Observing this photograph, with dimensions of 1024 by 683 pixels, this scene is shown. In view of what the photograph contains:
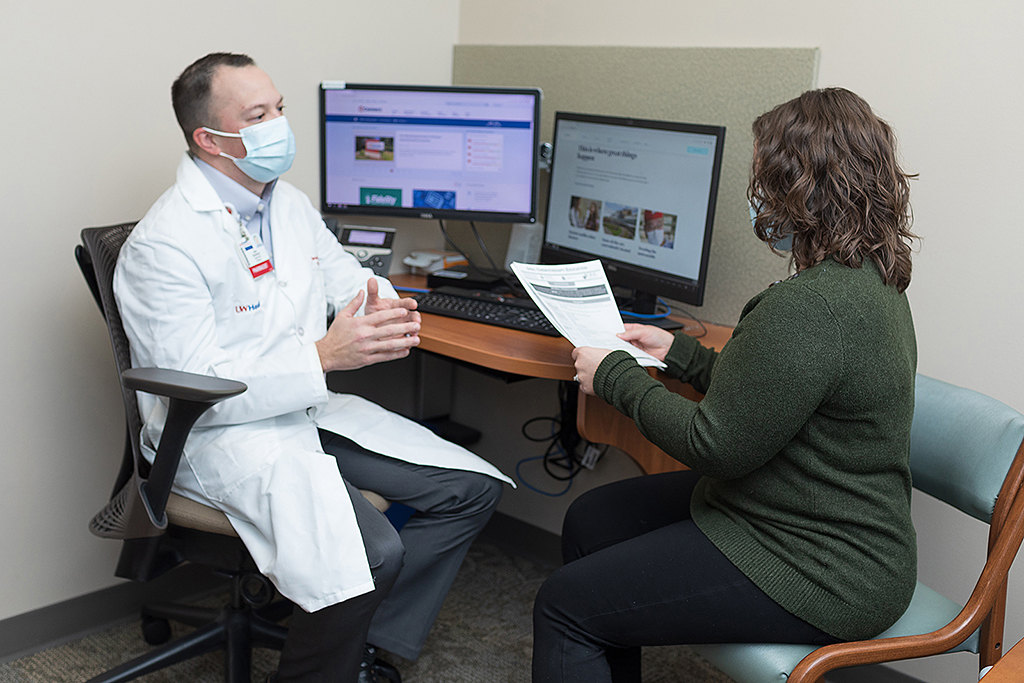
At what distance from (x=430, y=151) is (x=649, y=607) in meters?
1.36

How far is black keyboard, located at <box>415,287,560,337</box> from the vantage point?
1784mm

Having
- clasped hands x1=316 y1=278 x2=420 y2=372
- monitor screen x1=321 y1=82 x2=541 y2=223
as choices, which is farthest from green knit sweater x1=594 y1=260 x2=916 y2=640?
monitor screen x1=321 y1=82 x2=541 y2=223

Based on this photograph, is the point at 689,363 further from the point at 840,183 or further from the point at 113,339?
the point at 113,339

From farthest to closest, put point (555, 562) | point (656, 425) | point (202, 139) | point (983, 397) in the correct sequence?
point (555, 562), point (202, 139), point (983, 397), point (656, 425)

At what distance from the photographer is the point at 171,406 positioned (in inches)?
53.6

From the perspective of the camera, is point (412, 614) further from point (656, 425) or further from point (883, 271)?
point (883, 271)

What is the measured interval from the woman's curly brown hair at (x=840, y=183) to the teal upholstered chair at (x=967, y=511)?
10.8 inches

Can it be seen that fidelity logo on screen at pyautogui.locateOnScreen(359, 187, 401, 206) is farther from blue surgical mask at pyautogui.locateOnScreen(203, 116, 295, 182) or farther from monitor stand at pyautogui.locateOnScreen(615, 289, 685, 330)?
monitor stand at pyautogui.locateOnScreen(615, 289, 685, 330)

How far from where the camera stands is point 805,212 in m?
1.20

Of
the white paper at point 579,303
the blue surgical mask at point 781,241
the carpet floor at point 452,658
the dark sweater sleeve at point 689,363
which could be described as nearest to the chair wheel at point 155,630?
the carpet floor at point 452,658

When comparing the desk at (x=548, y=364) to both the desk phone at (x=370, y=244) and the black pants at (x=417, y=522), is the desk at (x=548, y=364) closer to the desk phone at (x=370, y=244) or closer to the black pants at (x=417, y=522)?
the black pants at (x=417, y=522)

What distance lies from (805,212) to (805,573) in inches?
20.2

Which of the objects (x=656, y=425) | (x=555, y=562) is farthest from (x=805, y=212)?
(x=555, y=562)

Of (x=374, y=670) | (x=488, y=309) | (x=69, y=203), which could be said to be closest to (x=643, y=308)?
(x=488, y=309)
